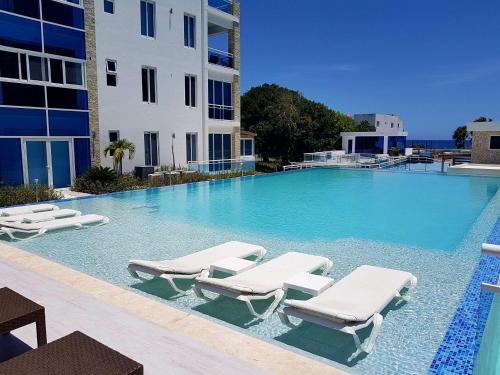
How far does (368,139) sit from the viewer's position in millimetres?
45000

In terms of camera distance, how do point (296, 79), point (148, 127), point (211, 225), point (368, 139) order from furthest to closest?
point (296, 79)
point (368, 139)
point (148, 127)
point (211, 225)

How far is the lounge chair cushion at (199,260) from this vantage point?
6391 mm

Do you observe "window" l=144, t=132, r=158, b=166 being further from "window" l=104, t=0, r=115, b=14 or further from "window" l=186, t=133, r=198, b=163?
"window" l=104, t=0, r=115, b=14

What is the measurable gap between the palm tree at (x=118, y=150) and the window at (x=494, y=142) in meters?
25.9

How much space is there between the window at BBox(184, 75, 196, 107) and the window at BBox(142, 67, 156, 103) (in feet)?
7.87

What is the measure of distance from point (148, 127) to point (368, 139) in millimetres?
30187

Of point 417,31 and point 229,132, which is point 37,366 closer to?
point 229,132

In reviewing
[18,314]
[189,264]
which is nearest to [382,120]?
[189,264]

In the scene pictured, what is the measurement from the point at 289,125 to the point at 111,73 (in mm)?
18791

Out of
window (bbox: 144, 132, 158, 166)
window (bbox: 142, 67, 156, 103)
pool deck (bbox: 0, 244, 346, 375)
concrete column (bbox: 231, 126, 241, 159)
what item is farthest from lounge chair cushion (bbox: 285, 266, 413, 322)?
concrete column (bbox: 231, 126, 241, 159)

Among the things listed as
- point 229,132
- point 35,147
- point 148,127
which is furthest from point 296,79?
point 35,147

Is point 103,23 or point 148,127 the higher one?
point 103,23

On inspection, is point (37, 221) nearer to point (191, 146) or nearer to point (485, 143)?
point (191, 146)

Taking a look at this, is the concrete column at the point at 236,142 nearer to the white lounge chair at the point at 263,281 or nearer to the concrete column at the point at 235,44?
the concrete column at the point at 235,44
